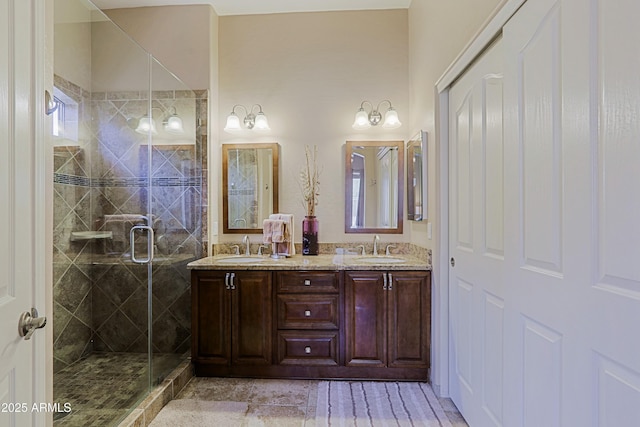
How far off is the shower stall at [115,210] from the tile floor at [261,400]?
1.02ft

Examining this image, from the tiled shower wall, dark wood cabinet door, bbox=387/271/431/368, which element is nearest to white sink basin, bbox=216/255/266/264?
the tiled shower wall

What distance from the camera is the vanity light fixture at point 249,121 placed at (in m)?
3.12

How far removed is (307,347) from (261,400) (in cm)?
46

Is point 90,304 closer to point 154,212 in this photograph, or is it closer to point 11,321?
point 154,212

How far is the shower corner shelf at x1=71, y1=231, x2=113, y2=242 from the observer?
96.5 inches

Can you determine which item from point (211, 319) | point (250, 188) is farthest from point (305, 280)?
point (250, 188)

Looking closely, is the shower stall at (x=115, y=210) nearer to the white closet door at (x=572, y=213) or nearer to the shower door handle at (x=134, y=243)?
the shower door handle at (x=134, y=243)

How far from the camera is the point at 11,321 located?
3.20 ft

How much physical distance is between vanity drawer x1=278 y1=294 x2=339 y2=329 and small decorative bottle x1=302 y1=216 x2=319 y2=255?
58 centimetres

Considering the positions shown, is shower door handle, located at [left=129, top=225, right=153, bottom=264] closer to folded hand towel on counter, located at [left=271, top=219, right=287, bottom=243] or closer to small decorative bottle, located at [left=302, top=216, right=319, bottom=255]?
folded hand towel on counter, located at [left=271, top=219, right=287, bottom=243]

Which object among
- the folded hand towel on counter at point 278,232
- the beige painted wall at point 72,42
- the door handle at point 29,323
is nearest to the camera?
the door handle at point 29,323

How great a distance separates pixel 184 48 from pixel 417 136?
2.18 m

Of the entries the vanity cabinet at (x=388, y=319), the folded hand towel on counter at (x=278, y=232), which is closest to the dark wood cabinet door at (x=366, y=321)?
the vanity cabinet at (x=388, y=319)

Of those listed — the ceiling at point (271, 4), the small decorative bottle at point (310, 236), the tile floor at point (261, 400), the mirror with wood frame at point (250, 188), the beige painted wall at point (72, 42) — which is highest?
the ceiling at point (271, 4)
